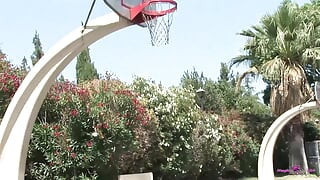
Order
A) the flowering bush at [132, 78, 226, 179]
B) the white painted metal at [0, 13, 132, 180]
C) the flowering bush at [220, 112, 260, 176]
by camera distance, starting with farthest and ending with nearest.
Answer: the flowering bush at [220, 112, 260, 176] < the flowering bush at [132, 78, 226, 179] < the white painted metal at [0, 13, 132, 180]

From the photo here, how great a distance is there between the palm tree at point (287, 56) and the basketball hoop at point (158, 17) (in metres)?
16.0

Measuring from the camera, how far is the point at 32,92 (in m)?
9.30

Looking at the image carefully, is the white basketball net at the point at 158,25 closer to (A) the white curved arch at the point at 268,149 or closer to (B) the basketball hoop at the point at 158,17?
(B) the basketball hoop at the point at 158,17

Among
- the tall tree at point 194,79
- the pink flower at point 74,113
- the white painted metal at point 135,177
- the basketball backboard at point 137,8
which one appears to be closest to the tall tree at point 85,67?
the tall tree at point 194,79

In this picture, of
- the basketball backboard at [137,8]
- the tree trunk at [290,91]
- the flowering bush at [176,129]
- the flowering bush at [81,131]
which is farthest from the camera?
the tree trunk at [290,91]

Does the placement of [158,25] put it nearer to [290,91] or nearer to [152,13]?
[152,13]

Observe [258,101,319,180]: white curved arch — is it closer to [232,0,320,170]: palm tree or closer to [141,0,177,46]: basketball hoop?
[232,0,320,170]: palm tree

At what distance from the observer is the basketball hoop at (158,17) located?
9.04m

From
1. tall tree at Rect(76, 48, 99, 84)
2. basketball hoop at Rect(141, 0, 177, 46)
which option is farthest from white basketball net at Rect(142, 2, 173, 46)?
tall tree at Rect(76, 48, 99, 84)

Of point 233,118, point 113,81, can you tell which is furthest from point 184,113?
point 233,118

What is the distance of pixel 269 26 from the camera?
25781 millimetres

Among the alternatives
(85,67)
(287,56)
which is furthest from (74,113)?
(85,67)

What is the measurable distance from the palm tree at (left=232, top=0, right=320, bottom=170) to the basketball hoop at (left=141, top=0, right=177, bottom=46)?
16036 mm

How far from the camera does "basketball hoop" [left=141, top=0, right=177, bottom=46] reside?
9.04 metres
